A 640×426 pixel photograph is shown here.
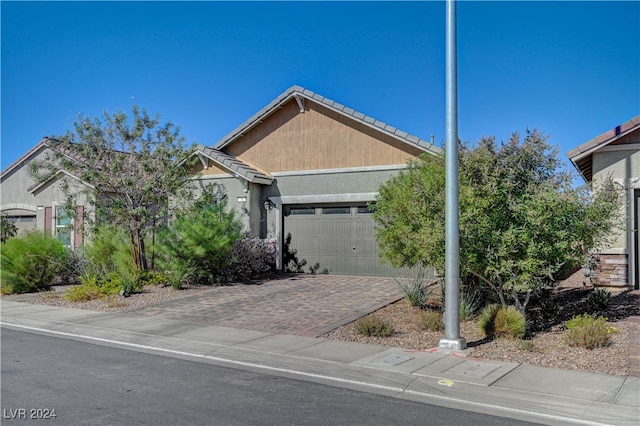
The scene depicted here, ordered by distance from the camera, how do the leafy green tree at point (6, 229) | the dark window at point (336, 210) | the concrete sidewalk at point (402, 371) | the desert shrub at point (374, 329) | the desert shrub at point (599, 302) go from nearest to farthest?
Result: 1. the concrete sidewalk at point (402, 371)
2. the desert shrub at point (374, 329)
3. the desert shrub at point (599, 302)
4. the dark window at point (336, 210)
5. the leafy green tree at point (6, 229)

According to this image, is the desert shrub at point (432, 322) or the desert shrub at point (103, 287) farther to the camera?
the desert shrub at point (103, 287)

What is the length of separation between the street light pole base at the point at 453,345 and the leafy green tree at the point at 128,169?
434 inches

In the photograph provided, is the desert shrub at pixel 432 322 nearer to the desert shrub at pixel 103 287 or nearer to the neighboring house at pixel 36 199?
the desert shrub at pixel 103 287

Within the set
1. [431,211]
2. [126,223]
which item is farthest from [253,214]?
[431,211]

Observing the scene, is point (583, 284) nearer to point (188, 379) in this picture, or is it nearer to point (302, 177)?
point (302, 177)

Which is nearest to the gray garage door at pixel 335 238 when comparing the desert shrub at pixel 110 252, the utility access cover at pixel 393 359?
the desert shrub at pixel 110 252

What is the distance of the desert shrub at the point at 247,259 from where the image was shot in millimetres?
17109

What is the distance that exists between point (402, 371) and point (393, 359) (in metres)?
0.67

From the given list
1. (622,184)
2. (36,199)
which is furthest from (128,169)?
(622,184)

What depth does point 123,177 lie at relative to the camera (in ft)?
54.4

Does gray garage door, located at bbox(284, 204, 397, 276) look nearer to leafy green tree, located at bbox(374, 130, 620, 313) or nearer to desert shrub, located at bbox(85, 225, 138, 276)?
desert shrub, located at bbox(85, 225, 138, 276)

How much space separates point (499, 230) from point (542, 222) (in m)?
0.70

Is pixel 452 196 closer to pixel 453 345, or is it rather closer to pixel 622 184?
pixel 453 345

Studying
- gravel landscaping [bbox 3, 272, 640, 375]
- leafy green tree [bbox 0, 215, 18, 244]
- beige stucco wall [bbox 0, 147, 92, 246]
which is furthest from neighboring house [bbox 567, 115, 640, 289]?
leafy green tree [bbox 0, 215, 18, 244]
